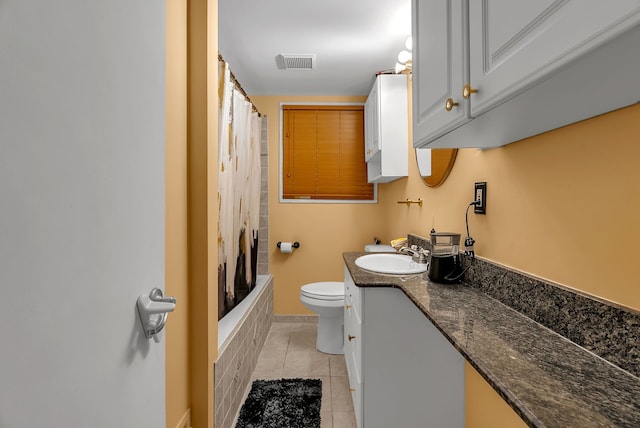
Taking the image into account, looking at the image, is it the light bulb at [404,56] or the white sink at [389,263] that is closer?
the white sink at [389,263]

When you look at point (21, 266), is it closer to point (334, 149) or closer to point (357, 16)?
point (357, 16)

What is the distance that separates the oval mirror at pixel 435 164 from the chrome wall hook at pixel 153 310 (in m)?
1.49

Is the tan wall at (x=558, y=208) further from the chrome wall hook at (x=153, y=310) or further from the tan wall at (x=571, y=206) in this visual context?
the chrome wall hook at (x=153, y=310)

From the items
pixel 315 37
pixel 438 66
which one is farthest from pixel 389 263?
pixel 315 37

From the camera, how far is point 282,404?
1.83 meters

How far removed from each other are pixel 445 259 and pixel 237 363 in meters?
1.32

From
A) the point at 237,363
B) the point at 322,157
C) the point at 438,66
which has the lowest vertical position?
the point at 237,363

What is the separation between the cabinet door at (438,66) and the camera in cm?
86

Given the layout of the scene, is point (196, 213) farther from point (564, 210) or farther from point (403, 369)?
point (564, 210)

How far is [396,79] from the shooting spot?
7.82ft

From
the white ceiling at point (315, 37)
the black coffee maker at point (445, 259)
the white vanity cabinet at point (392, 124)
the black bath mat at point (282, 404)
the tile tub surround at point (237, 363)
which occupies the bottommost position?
the black bath mat at point (282, 404)

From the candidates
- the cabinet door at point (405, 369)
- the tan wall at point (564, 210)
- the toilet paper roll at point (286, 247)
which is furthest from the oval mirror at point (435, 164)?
the toilet paper roll at point (286, 247)

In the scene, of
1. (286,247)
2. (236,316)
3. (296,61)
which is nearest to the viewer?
(236,316)

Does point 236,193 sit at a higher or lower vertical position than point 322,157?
lower
